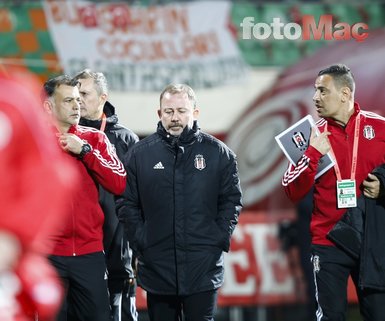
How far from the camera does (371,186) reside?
4.71 metres

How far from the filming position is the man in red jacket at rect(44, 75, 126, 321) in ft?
15.2

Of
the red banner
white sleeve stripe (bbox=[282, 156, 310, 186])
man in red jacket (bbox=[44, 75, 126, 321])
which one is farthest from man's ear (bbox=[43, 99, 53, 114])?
the red banner

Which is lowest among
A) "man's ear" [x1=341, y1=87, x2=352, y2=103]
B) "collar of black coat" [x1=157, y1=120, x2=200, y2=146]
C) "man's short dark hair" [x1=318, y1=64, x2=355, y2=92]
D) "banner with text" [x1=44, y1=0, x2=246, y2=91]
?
"collar of black coat" [x1=157, y1=120, x2=200, y2=146]

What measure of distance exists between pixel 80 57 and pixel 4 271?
17.0 feet

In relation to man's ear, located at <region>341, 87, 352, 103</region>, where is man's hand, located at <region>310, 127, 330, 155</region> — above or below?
below

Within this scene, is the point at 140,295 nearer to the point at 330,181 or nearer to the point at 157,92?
the point at 157,92

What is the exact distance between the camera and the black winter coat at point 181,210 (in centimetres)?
471

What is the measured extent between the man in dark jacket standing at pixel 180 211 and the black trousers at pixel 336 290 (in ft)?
1.56

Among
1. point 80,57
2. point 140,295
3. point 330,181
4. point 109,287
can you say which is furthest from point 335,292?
point 80,57

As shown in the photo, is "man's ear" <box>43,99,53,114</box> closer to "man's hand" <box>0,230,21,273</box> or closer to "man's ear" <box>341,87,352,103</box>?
"man's ear" <box>341,87,352,103</box>

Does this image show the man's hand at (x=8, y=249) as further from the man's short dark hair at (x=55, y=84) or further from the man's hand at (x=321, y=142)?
the man's hand at (x=321, y=142)

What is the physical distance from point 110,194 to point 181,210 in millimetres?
595

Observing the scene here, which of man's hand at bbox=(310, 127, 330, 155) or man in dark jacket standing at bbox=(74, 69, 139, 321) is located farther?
man in dark jacket standing at bbox=(74, 69, 139, 321)

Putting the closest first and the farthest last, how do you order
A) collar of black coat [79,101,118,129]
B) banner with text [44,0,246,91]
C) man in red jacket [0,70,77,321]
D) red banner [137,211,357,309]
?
man in red jacket [0,70,77,321] < collar of black coat [79,101,118,129] < banner with text [44,0,246,91] < red banner [137,211,357,309]
